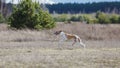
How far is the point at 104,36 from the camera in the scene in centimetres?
3156

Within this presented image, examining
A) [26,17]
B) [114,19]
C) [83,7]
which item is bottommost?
[83,7]

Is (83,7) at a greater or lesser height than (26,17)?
lesser

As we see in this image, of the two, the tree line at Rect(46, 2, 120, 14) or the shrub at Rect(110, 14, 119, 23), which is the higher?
the shrub at Rect(110, 14, 119, 23)

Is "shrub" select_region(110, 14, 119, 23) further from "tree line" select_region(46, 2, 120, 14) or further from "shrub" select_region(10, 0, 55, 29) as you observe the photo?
"tree line" select_region(46, 2, 120, 14)

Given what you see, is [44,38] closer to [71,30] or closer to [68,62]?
[71,30]

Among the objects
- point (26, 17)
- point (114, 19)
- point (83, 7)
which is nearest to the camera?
point (26, 17)

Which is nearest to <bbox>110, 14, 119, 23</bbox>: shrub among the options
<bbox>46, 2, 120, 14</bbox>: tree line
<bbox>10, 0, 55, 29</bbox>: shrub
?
<bbox>10, 0, 55, 29</bbox>: shrub

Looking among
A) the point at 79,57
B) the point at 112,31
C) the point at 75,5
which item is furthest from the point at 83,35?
the point at 75,5

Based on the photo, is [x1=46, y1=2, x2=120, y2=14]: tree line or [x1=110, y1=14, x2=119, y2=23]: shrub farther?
[x1=46, y1=2, x2=120, y2=14]: tree line

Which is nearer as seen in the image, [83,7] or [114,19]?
[114,19]

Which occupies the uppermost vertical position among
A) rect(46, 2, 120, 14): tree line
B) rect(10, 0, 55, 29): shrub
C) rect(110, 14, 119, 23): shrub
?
rect(10, 0, 55, 29): shrub

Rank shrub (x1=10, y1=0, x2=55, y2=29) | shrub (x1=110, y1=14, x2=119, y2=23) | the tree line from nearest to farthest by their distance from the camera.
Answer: shrub (x1=10, y1=0, x2=55, y2=29), shrub (x1=110, y1=14, x2=119, y2=23), the tree line

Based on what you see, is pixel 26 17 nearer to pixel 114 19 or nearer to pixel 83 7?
pixel 114 19

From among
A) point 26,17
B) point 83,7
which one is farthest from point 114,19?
point 83,7
